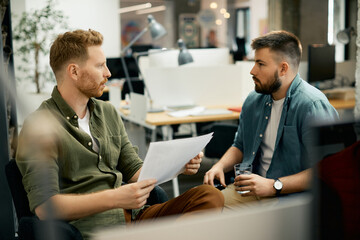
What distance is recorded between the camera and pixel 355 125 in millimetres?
696

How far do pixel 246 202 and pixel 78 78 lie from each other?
0.94 m

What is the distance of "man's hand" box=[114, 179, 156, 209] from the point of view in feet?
4.68

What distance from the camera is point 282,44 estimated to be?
208cm

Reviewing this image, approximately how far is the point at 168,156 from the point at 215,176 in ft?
2.14

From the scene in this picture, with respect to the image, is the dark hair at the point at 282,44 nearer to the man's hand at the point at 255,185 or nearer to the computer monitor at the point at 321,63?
the man's hand at the point at 255,185

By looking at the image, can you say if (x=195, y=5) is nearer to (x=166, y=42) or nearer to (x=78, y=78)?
(x=166, y=42)

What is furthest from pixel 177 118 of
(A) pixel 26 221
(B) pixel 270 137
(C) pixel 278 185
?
(A) pixel 26 221

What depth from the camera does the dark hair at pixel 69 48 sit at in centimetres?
168

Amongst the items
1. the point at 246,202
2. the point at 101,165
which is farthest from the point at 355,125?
the point at 246,202

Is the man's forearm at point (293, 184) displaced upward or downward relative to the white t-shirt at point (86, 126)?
downward

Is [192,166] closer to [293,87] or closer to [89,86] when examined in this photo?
[89,86]

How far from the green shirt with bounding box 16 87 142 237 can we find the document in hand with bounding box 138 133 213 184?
278mm

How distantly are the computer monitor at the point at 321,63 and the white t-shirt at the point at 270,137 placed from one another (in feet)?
8.25

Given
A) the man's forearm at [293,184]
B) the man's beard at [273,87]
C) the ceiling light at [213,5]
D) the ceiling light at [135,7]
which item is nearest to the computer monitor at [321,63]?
the man's beard at [273,87]
